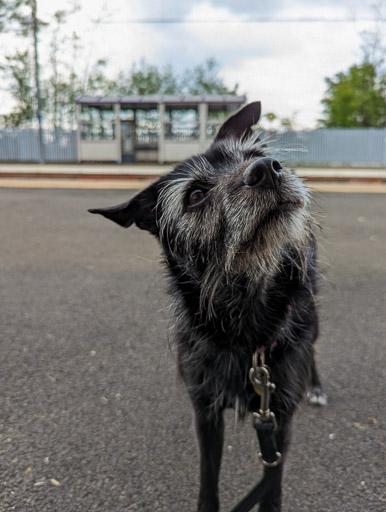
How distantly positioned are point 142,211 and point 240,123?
33.0 inches

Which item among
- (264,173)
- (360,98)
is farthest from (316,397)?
(360,98)

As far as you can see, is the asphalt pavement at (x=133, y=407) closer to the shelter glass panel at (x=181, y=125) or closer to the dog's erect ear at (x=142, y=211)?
the dog's erect ear at (x=142, y=211)

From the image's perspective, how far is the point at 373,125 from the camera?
29672mm

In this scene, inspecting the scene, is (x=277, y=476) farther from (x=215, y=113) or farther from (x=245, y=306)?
(x=215, y=113)

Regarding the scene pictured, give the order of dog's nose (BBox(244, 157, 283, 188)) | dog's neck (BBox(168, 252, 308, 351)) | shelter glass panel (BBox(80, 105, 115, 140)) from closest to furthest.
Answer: dog's nose (BBox(244, 157, 283, 188)) → dog's neck (BBox(168, 252, 308, 351)) → shelter glass panel (BBox(80, 105, 115, 140))

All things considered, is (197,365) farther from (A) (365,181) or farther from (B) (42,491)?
(A) (365,181)

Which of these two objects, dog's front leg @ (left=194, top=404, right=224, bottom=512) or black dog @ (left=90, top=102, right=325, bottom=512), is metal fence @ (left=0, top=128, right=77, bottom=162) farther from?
dog's front leg @ (left=194, top=404, right=224, bottom=512)

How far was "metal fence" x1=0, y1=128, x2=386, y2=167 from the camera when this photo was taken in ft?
69.5

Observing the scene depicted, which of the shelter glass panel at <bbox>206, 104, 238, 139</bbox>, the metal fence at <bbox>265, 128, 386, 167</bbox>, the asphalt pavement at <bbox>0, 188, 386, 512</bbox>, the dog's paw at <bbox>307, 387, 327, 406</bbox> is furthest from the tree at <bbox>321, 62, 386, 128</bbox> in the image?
the dog's paw at <bbox>307, 387, 327, 406</bbox>

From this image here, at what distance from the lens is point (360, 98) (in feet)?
94.1

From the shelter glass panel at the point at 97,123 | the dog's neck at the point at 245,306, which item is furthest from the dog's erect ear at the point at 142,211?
the shelter glass panel at the point at 97,123

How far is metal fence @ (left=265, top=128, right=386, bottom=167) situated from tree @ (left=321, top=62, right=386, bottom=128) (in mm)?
8538

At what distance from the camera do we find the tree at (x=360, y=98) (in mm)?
28672

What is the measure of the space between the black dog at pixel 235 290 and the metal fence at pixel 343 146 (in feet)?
66.5
